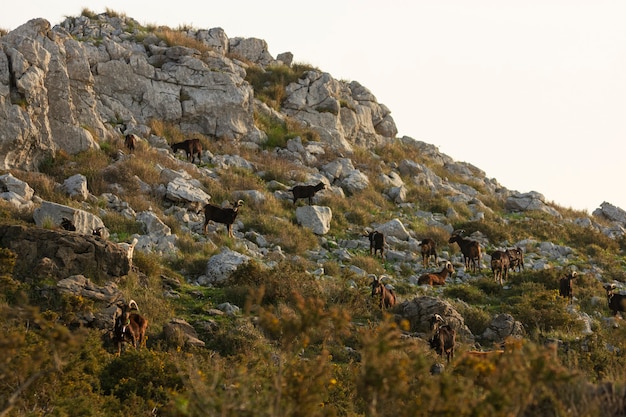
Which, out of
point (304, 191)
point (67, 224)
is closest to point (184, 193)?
point (304, 191)

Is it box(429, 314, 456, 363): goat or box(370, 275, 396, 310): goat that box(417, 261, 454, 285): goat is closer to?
box(370, 275, 396, 310): goat

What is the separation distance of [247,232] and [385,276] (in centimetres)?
479

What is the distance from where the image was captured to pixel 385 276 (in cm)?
1852

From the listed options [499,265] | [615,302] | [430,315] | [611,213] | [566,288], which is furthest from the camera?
[611,213]

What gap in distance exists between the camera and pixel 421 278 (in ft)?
60.0

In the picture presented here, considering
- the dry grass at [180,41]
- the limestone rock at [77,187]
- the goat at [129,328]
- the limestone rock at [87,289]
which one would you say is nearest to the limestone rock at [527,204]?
the dry grass at [180,41]

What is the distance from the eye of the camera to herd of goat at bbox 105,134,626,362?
10638 mm

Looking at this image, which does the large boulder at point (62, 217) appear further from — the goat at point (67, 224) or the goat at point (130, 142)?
the goat at point (130, 142)

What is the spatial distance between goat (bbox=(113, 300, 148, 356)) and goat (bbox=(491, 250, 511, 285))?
490 inches

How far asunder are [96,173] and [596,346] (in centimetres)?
1620

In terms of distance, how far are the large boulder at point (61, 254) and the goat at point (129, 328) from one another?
2.42 m

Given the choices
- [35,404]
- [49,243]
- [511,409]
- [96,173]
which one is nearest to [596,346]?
[511,409]

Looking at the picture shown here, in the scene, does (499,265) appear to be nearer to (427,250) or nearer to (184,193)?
(427,250)

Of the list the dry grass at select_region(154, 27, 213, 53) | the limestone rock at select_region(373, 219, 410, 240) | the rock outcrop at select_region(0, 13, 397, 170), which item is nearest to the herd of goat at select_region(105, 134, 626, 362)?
the limestone rock at select_region(373, 219, 410, 240)
